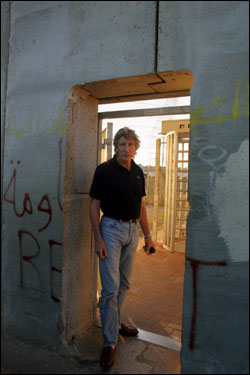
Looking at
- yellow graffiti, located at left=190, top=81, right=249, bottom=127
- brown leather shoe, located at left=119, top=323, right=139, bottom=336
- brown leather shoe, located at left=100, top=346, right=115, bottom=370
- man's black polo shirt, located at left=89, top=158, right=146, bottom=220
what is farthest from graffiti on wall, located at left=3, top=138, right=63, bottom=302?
yellow graffiti, located at left=190, top=81, right=249, bottom=127

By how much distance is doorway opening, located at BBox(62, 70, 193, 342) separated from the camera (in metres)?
2.74

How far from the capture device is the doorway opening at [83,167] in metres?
2.74

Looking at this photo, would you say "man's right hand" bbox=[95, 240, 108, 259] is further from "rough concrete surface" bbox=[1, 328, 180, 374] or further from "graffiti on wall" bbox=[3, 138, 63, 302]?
"rough concrete surface" bbox=[1, 328, 180, 374]

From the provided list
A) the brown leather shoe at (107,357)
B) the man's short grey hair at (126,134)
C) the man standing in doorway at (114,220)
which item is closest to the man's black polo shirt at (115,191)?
the man standing in doorway at (114,220)

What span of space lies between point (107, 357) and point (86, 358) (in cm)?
27

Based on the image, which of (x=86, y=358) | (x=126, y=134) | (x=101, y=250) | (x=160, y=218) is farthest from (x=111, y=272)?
(x=160, y=218)

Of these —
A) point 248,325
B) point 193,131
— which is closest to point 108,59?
point 193,131

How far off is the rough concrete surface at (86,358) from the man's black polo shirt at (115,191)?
1.38 meters

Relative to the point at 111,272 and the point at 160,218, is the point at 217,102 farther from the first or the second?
the point at 160,218

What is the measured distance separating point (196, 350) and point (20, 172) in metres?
2.41

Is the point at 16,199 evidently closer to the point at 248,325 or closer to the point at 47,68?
the point at 47,68

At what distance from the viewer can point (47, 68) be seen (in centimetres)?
282

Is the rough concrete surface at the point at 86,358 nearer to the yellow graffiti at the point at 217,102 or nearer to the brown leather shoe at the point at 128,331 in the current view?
the brown leather shoe at the point at 128,331

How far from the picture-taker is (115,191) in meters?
2.66
